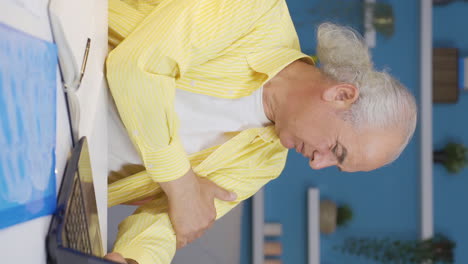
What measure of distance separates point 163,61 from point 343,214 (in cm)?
215

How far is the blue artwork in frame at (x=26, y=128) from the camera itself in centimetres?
40

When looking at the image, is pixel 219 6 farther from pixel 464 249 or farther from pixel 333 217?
pixel 464 249

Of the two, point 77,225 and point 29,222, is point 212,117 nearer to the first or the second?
point 77,225

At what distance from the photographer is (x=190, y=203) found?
1167 mm

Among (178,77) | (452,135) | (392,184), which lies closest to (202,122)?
(178,77)

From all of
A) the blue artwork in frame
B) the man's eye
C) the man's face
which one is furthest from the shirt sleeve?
the blue artwork in frame

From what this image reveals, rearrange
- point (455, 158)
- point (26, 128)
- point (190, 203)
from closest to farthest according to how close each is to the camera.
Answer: point (26, 128) → point (190, 203) → point (455, 158)

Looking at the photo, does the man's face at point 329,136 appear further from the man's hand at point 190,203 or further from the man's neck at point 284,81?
the man's hand at point 190,203

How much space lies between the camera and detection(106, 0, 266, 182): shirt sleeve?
1.01 m

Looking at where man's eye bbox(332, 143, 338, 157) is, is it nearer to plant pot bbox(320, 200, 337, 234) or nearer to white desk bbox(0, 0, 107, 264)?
white desk bbox(0, 0, 107, 264)

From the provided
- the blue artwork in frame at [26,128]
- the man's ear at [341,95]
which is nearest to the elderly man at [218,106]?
the man's ear at [341,95]

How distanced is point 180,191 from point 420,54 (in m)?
2.20

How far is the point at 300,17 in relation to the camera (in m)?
3.01

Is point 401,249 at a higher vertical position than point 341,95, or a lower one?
lower
